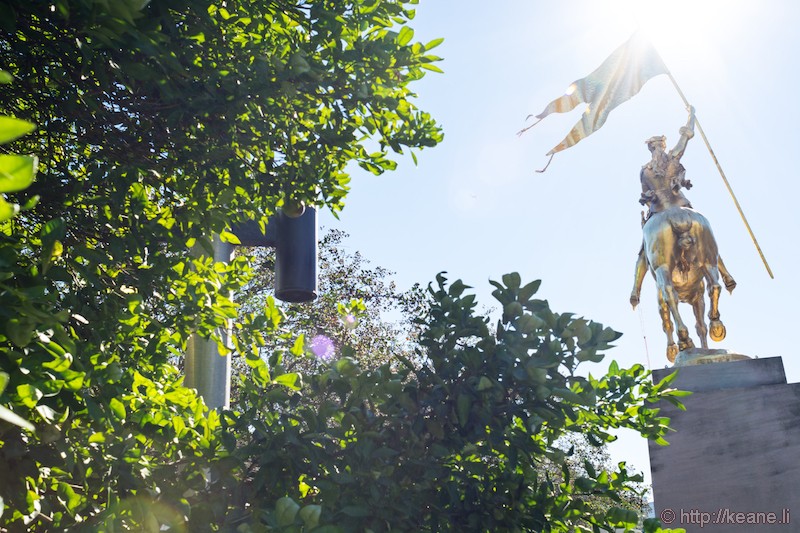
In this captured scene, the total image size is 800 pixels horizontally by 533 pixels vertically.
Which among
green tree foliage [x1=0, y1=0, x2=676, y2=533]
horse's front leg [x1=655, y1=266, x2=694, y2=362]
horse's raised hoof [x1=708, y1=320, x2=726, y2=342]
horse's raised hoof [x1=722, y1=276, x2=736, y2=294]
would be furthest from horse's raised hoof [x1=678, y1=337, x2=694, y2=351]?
green tree foliage [x1=0, y1=0, x2=676, y2=533]

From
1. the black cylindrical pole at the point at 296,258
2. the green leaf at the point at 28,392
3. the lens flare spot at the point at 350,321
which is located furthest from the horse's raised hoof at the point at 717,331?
the green leaf at the point at 28,392

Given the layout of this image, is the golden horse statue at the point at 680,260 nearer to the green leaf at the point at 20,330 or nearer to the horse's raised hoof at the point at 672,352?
the horse's raised hoof at the point at 672,352

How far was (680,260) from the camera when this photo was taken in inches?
367

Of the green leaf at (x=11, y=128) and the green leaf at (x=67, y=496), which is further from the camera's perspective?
the green leaf at (x=67, y=496)

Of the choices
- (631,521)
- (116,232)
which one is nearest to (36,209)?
(116,232)

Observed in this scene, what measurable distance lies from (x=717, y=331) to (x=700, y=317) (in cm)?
27

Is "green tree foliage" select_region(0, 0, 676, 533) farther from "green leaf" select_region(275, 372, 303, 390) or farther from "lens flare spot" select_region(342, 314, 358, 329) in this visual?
"lens flare spot" select_region(342, 314, 358, 329)

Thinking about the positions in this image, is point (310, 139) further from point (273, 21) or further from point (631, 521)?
point (631, 521)

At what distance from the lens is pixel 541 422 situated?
112 inches

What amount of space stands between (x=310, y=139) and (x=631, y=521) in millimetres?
2361

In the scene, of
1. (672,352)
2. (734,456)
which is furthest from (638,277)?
(734,456)

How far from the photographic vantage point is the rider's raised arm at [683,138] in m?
9.64

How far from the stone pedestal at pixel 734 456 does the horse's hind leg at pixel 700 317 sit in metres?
0.88

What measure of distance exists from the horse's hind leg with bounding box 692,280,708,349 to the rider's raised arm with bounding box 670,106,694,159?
1709 millimetres
